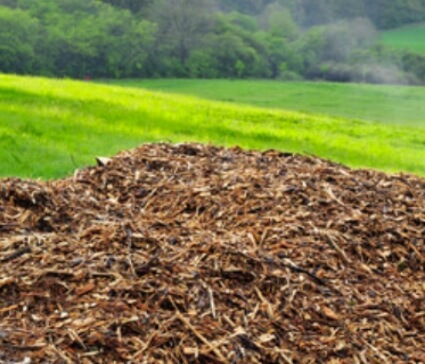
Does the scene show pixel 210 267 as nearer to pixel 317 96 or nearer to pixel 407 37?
pixel 407 37

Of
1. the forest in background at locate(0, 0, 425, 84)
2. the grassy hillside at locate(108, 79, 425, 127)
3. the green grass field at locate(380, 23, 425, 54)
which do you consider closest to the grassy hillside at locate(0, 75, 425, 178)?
the green grass field at locate(380, 23, 425, 54)

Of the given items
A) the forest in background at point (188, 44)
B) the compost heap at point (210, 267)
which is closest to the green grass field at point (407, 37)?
the forest in background at point (188, 44)

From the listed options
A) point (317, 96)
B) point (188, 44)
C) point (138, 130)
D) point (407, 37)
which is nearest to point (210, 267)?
point (138, 130)

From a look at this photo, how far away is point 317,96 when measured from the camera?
75.0 ft

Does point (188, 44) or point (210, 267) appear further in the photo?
point (188, 44)

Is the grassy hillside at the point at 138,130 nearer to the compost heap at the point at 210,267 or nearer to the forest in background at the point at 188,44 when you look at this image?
the compost heap at the point at 210,267

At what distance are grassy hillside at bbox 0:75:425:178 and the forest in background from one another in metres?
5.68

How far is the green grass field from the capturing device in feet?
65.4

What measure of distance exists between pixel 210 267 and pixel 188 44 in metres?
19.9

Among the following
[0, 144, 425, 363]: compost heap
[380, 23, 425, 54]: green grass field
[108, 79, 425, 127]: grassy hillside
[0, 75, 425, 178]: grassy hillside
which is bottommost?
[108, 79, 425, 127]: grassy hillside

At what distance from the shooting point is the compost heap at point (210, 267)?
404cm

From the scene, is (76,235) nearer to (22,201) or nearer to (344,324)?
(22,201)

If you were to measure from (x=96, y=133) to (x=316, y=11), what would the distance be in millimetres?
10648

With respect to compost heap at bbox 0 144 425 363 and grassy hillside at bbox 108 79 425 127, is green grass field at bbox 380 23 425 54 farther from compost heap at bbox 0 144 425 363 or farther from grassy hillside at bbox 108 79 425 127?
compost heap at bbox 0 144 425 363
